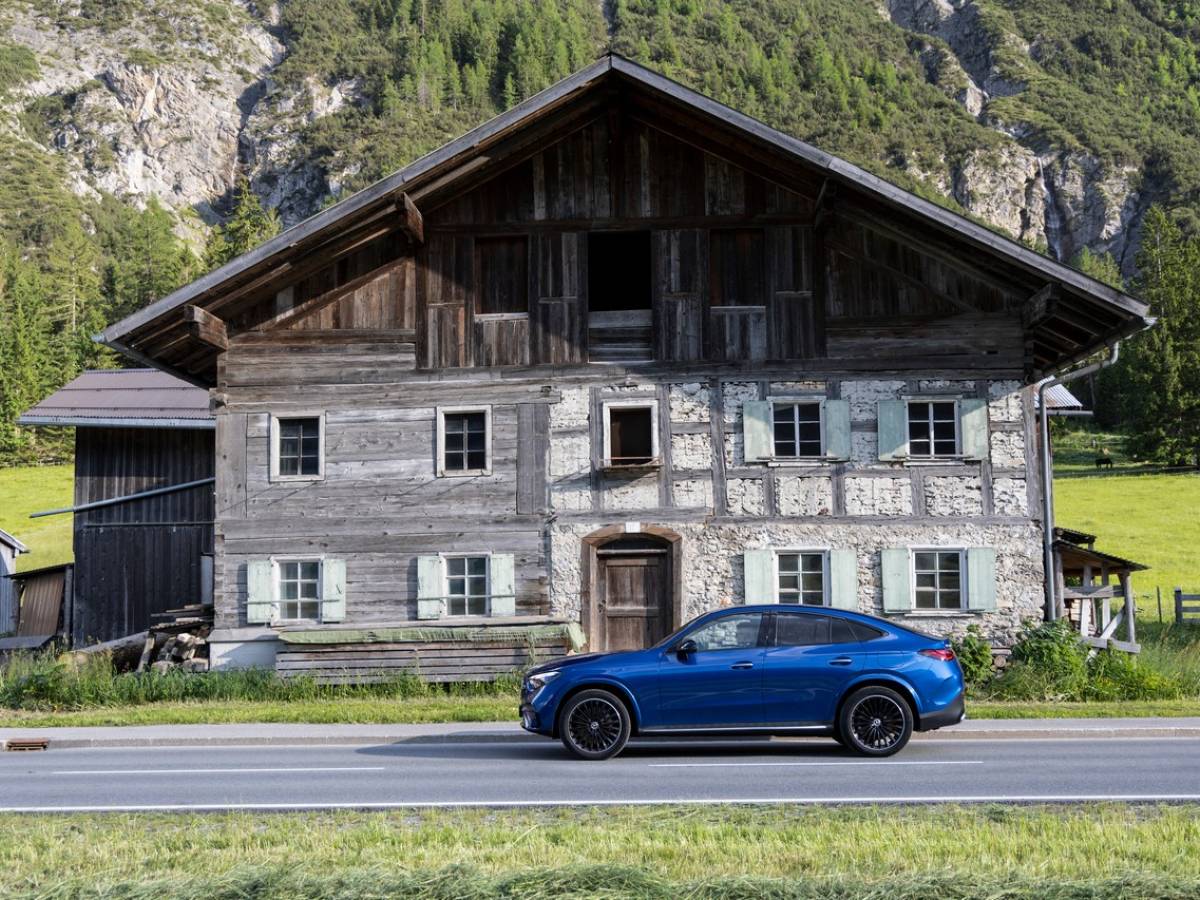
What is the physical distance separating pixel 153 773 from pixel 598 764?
470cm

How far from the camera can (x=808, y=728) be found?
14102mm

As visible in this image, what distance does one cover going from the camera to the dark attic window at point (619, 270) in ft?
77.9

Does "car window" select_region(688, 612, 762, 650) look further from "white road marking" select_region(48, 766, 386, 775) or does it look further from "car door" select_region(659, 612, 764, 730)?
"white road marking" select_region(48, 766, 386, 775)

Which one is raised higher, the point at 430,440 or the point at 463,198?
the point at 463,198

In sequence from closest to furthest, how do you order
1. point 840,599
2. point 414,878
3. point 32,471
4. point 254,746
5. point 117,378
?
point 414,878
point 254,746
point 840,599
point 117,378
point 32,471

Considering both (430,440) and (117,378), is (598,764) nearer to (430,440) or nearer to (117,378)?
(430,440)

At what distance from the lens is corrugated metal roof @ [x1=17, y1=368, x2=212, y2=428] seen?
A: 30281mm

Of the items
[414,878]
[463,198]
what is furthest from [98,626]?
[414,878]

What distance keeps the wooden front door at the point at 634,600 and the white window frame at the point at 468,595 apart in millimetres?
1926

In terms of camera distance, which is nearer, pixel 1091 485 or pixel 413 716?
pixel 413 716

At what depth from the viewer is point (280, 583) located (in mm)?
23234

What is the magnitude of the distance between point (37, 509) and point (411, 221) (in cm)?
4875

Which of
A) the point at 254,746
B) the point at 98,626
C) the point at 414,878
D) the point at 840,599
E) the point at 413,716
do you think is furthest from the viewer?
the point at 98,626

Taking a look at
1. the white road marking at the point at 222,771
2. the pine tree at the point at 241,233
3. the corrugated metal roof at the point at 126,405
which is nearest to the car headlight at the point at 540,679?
the white road marking at the point at 222,771
